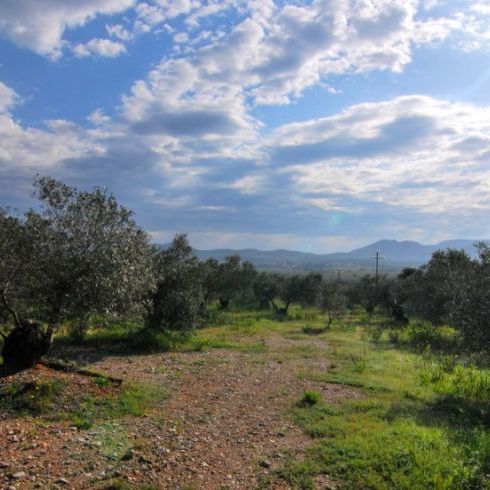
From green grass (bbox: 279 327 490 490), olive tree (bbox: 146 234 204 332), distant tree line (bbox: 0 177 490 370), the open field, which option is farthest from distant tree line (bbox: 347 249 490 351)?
olive tree (bbox: 146 234 204 332)

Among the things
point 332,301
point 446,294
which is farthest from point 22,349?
point 332,301

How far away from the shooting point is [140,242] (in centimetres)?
1700

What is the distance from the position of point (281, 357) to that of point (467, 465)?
13.8 meters

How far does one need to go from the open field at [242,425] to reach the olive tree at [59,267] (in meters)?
1.73

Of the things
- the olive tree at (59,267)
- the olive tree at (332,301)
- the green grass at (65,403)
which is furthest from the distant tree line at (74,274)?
the olive tree at (332,301)

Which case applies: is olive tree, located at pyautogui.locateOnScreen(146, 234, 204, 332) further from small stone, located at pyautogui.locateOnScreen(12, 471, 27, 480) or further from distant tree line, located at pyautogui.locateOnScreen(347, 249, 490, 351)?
small stone, located at pyautogui.locateOnScreen(12, 471, 27, 480)

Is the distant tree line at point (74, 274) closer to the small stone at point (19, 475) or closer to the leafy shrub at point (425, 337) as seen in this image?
the small stone at point (19, 475)

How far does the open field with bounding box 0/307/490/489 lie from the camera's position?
326 inches

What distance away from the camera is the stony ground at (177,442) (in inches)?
317

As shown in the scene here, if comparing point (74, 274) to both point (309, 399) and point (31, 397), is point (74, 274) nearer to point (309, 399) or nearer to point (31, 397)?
point (31, 397)

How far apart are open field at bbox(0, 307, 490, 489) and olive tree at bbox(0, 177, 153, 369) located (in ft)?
5.69

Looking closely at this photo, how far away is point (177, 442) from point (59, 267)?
24.4ft

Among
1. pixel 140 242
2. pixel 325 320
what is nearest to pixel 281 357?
pixel 140 242

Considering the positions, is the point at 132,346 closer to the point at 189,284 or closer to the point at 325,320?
the point at 189,284
